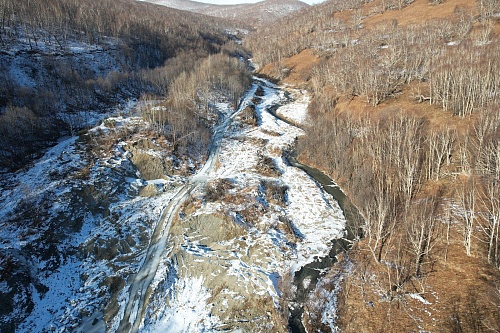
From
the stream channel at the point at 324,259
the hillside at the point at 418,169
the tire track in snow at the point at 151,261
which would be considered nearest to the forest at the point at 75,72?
the tire track in snow at the point at 151,261

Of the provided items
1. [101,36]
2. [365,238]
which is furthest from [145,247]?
[101,36]

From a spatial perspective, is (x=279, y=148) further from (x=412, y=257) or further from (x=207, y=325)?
(x=207, y=325)

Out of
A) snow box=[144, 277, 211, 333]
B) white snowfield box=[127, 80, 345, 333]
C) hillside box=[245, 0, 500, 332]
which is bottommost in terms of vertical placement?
snow box=[144, 277, 211, 333]

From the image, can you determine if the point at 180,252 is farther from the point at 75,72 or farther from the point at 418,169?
the point at 75,72

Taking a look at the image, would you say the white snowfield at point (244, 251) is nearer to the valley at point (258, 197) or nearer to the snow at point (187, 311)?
the snow at point (187, 311)

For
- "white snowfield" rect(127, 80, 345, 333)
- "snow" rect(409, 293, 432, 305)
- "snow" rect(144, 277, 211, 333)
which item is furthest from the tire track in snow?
"snow" rect(409, 293, 432, 305)

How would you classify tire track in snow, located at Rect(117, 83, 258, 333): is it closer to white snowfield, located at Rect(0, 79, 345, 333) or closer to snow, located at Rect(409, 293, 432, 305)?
white snowfield, located at Rect(0, 79, 345, 333)
